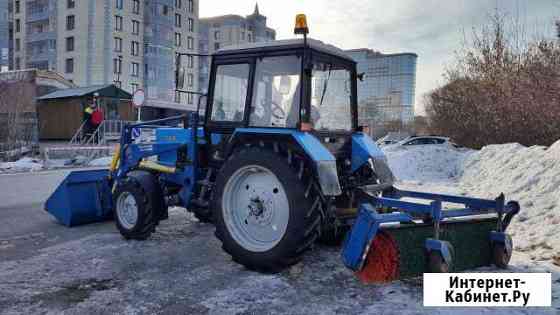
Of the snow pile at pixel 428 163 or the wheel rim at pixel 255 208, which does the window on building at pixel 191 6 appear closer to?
the snow pile at pixel 428 163

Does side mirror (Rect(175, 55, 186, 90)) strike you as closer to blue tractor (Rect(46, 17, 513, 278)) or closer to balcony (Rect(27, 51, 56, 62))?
blue tractor (Rect(46, 17, 513, 278))

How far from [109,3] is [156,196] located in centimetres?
4268

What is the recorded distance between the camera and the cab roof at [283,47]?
185 inches

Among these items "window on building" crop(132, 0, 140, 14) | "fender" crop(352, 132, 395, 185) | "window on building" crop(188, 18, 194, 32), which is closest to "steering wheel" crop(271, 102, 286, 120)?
"fender" crop(352, 132, 395, 185)

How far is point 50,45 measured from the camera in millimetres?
45375

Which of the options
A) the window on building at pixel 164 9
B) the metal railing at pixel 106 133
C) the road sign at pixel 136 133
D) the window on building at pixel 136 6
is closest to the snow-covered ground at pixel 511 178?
the road sign at pixel 136 133

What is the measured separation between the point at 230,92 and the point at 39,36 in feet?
162

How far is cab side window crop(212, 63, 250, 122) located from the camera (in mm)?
5105

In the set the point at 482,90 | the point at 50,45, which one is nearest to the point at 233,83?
the point at 482,90

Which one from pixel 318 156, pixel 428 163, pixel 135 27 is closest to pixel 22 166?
pixel 428 163

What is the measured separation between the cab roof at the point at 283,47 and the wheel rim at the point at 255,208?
134 centimetres

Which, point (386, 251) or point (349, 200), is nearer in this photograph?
point (386, 251)

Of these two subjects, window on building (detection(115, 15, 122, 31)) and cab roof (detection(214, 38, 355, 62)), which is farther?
window on building (detection(115, 15, 122, 31))

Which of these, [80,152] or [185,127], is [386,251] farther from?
[80,152]
